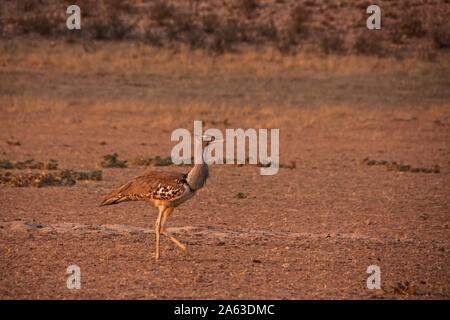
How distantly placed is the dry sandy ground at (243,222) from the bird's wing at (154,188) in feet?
1.96

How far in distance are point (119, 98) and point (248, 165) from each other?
7282 mm

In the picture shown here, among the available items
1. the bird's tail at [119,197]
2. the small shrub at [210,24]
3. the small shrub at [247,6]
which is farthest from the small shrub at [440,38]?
the bird's tail at [119,197]

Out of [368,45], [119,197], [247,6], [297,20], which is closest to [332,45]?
[368,45]

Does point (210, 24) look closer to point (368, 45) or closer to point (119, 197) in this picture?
point (368, 45)

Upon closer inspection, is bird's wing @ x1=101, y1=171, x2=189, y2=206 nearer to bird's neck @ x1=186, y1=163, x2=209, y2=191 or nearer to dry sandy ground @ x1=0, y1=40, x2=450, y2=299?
bird's neck @ x1=186, y1=163, x2=209, y2=191

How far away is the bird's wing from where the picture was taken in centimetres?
670

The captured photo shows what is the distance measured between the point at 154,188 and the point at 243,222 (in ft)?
7.22

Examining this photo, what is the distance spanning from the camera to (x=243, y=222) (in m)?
8.73

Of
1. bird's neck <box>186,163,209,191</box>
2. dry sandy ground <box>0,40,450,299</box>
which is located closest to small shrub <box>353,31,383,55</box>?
dry sandy ground <box>0,40,450,299</box>

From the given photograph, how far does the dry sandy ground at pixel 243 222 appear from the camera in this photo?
6.29m

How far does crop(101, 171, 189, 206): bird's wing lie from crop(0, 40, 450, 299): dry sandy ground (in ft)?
1.96

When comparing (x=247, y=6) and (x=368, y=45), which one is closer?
(x=368, y=45)

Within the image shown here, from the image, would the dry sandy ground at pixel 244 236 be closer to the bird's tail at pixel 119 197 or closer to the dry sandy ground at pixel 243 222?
the dry sandy ground at pixel 243 222

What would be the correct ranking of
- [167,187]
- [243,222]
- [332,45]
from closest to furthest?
[167,187], [243,222], [332,45]
